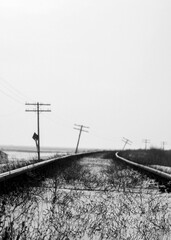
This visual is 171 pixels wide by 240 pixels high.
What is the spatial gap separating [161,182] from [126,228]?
4.63 meters

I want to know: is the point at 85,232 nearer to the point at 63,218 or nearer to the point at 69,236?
the point at 69,236

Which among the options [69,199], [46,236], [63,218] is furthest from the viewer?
[69,199]

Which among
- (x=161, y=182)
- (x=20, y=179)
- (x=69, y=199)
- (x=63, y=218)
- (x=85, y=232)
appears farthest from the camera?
(x=161, y=182)

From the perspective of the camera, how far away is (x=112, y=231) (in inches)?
125

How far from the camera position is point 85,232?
128 inches

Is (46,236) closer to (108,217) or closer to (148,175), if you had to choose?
(108,217)

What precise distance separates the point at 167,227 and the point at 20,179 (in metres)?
3.98

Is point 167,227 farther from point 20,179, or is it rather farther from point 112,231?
point 20,179

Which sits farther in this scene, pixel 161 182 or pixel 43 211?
pixel 161 182

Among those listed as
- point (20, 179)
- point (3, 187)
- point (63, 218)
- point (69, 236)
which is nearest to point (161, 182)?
point (20, 179)

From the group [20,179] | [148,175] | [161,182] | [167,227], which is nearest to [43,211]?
[167,227]

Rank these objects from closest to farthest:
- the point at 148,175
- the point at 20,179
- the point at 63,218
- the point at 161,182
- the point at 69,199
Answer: the point at 63,218, the point at 69,199, the point at 20,179, the point at 161,182, the point at 148,175

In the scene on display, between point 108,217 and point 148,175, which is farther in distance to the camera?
point 148,175

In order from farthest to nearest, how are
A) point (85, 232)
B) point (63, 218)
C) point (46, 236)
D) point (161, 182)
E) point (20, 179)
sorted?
point (161, 182), point (20, 179), point (63, 218), point (85, 232), point (46, 236)
